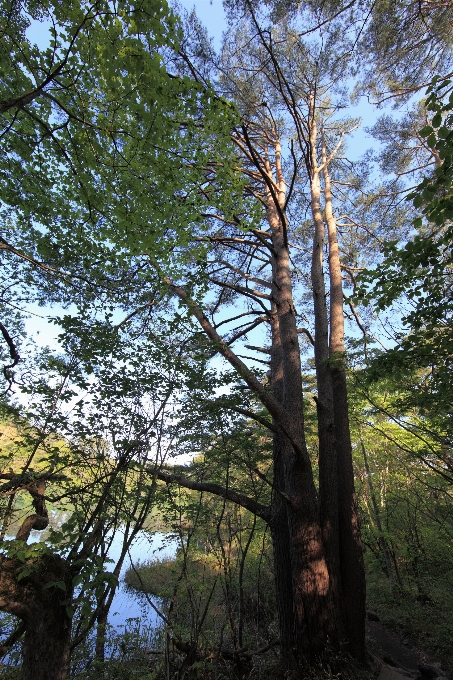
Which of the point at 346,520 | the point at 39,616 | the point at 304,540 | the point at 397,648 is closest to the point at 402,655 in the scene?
the point at 397,648

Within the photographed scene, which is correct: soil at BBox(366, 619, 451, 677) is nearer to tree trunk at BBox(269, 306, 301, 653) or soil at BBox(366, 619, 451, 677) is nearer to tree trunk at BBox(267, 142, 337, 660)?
tree trunk at BBox(269, 306, 301, 653)

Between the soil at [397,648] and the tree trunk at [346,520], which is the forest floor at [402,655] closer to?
the soil at [397,648]

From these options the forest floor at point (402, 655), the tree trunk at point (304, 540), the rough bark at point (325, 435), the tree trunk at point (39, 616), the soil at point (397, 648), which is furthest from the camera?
the soil at point (397, 648)

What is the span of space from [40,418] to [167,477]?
173 cm

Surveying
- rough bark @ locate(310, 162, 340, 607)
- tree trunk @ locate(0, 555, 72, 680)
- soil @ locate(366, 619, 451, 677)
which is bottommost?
soil @ locate(366, 619, 451, 677)

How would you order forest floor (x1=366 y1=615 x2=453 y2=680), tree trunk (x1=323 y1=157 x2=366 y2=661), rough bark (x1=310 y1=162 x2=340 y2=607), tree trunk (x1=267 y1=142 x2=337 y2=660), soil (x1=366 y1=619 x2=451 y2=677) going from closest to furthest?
1. tree trunk (x1=267 y1=142 x2=337 y2=660)
2. tree trunk (x1=323 y1=157 x2=366 y2=661)
3. rough bark (x1=310 y1=162 x2=340 y2=607)
4. forest floor (x1=366 y1=615 x2=453 y2=680)
5. soil (x1=366 y1=619 x2=451 y2=677)

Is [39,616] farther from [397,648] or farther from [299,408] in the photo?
[397,648]

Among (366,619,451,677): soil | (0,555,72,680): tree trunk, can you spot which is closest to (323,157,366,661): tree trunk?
(366,619,451,677): soil

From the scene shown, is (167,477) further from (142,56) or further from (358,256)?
(358,256)

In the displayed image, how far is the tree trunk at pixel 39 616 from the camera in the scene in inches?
95.4

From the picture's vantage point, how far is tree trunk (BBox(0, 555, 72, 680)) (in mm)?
2424

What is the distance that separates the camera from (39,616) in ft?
8.13

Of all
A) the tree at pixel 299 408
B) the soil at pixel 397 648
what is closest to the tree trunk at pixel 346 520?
the tree at pixel 299 408

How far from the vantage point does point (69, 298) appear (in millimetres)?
4930
